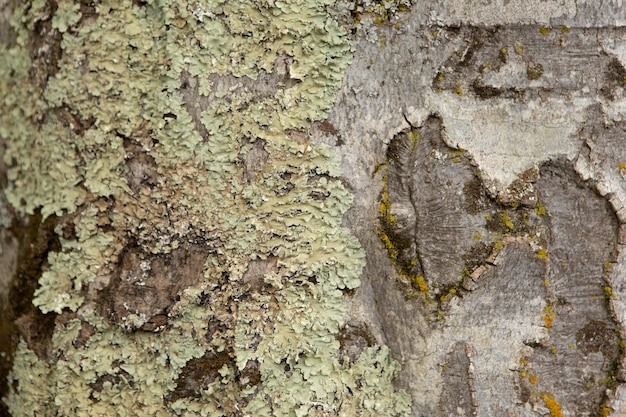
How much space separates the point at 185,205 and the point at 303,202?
319 millimetres

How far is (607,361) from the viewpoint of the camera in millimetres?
1659

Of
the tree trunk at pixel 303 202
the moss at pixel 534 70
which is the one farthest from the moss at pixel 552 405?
the moss at pixel 534 70

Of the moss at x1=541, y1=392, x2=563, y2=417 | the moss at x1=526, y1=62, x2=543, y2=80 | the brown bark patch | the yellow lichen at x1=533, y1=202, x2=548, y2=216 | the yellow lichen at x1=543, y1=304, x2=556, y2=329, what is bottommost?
the moss at x1=541, y1=392, x2=563, y2=417

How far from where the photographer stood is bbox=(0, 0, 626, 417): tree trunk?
1.51 metres

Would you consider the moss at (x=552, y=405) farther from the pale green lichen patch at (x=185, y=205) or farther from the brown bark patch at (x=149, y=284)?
the brown bark patch at (x=149, y=284)

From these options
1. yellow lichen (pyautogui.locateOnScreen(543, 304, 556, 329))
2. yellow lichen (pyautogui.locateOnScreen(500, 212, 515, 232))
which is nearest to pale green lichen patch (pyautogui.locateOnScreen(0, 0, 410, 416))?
yellow lichen (pyautogui.locateOnScreen(500, 212, 515, 232))

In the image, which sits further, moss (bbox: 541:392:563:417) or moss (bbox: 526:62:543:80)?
moss (bbox: 541:392:563:417)

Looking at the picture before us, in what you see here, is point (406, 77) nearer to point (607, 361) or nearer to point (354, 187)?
point (354, 187)

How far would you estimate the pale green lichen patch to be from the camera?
1.49 m

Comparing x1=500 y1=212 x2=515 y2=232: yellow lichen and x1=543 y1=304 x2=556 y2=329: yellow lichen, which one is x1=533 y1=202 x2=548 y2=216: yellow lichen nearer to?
x1=500 y1=212 x2=515 y2=232: yellow lichen

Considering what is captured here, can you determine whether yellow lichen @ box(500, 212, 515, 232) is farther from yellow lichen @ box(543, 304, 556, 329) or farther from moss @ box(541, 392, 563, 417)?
moss @ box(541, 392, 563, 417)

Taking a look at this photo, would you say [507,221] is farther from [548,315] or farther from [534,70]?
[534,70]

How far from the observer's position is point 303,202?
1626 millimetres

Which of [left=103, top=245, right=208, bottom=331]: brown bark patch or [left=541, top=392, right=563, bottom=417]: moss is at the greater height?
[left=103, top=245, right=208, bottom=331]: brown bark patch
